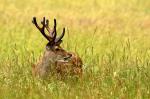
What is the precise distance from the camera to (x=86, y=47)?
12383mm

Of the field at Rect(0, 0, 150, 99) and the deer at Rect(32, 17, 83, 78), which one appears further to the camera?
the deer at Rect(32, 17, 83, 78)

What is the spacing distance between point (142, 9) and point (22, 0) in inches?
227

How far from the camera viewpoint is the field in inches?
305

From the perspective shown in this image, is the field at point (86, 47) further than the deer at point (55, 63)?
No

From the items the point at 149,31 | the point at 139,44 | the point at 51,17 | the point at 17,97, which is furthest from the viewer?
the point at 51,17

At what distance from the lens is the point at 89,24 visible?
21875 millimetres

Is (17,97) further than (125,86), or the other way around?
(125,86)

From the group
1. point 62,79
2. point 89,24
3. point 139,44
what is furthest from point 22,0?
point 62,79

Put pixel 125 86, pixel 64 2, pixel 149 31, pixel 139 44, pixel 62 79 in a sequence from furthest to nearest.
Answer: pixel 64 2 → pixel 149 31 → pixel 139 44 → pixel 62 79 → pixel 125 86

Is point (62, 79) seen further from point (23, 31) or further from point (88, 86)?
point (23, 31)

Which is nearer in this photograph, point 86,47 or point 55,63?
point 55,63

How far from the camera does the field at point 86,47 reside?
7758 millimetres

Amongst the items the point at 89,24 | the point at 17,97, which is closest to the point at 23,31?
the point at 89,24

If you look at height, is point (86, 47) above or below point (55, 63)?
below
